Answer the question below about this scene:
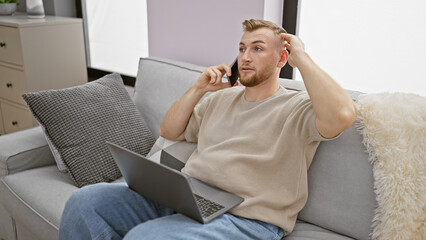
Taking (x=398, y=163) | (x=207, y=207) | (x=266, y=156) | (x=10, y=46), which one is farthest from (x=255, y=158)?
(x=10, y=46)

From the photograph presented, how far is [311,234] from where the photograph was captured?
1.42 m

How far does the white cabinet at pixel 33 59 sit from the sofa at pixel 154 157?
1.16 meters

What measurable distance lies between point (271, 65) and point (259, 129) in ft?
0.77

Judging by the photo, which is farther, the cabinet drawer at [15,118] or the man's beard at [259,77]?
the cabinet drawer at [15,118]

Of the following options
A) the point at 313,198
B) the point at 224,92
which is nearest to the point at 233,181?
the point at 313,198

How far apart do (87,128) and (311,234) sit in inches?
41.0

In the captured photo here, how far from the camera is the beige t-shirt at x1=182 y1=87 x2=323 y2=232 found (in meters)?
1.36

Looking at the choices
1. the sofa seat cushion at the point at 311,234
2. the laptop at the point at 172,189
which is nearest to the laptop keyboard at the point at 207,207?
the laptop at the point at 172,189

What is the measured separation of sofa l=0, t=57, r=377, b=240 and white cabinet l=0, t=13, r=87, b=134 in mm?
1157

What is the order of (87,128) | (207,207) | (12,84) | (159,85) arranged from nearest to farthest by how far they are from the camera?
1. (207,207)
2. (87,128)
3. (159,85)
4. (12,84)

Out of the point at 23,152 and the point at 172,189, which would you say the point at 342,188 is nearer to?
the point at 172,189

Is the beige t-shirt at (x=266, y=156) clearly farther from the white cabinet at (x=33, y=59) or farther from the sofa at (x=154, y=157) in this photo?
the white cabinet at (x=33, y=59)

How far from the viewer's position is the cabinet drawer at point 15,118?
10.2ft

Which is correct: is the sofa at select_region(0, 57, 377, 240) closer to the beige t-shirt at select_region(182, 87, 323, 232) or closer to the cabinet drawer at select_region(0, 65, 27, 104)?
the beige t-shirt at select_region(182, 87, 323, 232)
